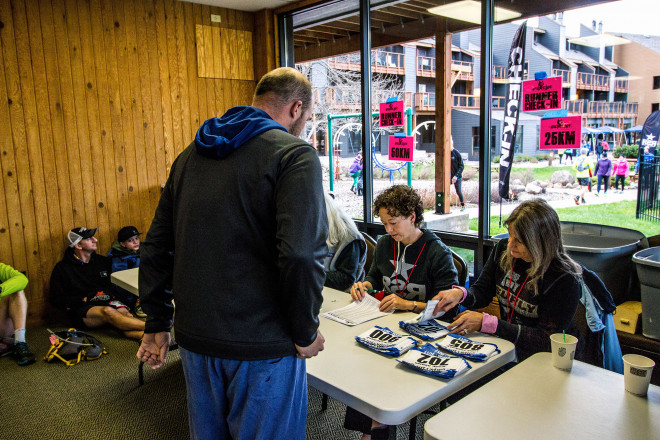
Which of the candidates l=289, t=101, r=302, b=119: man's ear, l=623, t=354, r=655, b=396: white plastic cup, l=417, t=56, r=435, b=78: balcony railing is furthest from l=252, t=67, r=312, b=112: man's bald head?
l=417, t=56, r=435, b=78: balcony railing

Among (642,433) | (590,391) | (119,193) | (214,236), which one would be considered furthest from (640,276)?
(119,193)

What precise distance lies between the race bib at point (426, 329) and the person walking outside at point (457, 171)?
1.80 m

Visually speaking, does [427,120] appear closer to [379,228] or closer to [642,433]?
[379,228]

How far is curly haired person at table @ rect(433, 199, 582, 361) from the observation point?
1767mm

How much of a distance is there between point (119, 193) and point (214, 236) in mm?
3368

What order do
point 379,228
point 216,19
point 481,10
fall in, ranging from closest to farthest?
1. point 481,10
2. point 379,228
3. point 216,19

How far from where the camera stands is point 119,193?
416 cm

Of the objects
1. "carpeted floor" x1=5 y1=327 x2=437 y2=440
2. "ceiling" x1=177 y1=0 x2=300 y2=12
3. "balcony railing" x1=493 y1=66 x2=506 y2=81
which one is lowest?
"carpeted floor" x1=5 y1=327 x2=437 y2=440

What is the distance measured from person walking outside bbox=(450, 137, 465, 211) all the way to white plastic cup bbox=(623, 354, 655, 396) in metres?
2.21

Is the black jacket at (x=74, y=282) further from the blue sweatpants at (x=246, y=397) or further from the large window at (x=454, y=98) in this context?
the blue sweatpants at (x=246, y=397)

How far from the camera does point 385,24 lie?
3840mm

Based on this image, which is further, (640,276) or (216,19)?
(216,19)

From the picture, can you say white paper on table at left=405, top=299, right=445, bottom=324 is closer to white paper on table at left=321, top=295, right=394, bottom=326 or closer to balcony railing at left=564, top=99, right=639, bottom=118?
white paper on table at left=321, top=295, right=394, bottom=326

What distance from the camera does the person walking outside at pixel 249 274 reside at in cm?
114
